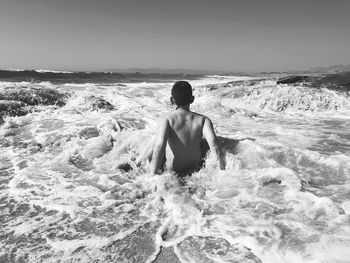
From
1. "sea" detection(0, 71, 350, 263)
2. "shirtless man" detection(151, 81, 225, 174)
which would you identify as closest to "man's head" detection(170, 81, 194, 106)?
"shirtless man" detection(151, 81, 225, 174)

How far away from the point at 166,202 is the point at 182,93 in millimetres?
1380

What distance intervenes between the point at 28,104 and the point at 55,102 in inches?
35.2

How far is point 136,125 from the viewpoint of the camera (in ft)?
27.2

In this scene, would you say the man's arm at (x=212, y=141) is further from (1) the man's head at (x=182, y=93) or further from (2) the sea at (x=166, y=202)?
(1) the man's head at (x=182, y=93)

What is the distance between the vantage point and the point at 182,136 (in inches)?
167

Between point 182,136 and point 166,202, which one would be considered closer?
point 166,202

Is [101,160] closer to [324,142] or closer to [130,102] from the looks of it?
[324,142]

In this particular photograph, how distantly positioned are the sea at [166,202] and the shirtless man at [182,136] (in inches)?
6.1

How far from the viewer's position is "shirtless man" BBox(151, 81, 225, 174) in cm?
416

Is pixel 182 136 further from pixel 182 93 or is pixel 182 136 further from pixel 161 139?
pixel 182 93

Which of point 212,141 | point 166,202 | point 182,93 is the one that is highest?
point 182,93

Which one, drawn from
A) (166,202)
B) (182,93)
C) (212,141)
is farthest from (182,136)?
(166,202)

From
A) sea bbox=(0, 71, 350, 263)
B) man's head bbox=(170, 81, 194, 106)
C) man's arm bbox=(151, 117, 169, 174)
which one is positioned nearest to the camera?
sea bbox=(0, 71, 350, 263)

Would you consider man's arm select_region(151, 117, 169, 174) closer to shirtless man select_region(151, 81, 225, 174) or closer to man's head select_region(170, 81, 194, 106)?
shirtless man select_region(151, 81, 225, 174)
